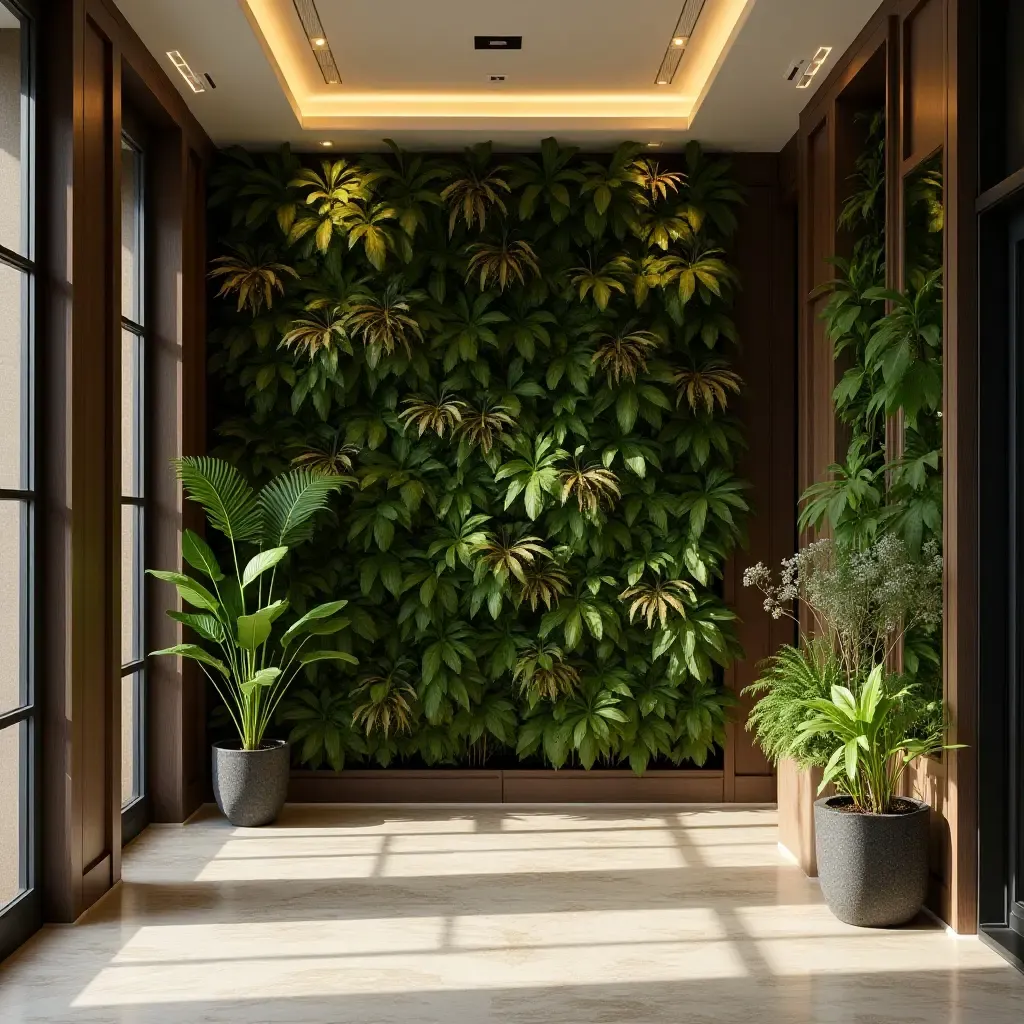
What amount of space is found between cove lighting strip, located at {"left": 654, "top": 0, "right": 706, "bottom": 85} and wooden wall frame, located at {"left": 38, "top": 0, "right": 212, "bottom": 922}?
Answer: 2.13 meters

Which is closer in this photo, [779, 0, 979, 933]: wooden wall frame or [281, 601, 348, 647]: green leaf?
[779, 0, 979, 933]: wooden wall frame

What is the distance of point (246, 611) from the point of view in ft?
18.0

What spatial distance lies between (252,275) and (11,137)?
1.96 metres

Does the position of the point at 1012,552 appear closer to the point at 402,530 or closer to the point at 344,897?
the point at 344,897

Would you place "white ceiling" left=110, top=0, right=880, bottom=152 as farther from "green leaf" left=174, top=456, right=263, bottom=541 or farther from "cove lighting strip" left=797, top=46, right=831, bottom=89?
"green leaf" left=174, top=456, right=263, bottom=541

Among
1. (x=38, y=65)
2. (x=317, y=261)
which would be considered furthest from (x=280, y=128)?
(x=38, y=65)

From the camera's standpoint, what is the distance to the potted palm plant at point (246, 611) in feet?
16.6

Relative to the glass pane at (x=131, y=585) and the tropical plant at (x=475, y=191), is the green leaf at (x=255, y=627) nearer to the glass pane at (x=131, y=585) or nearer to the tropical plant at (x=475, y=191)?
the glass pane at (x=131, y=585)

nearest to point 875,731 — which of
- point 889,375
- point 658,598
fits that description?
point 889,375

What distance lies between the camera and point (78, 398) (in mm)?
3998

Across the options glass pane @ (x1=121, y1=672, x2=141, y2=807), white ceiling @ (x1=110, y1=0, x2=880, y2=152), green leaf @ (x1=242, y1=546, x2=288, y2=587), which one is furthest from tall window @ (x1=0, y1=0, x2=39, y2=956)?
green leaf @ (x1=242, y1=546, x2=288, y2=587)

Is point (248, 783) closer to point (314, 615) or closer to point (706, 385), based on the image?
point (314, 615)

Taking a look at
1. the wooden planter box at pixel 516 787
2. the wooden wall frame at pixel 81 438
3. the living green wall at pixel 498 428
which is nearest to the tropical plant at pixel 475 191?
the living green wall at pixel 498 428

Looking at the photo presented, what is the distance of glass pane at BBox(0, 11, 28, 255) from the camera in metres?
3.71
